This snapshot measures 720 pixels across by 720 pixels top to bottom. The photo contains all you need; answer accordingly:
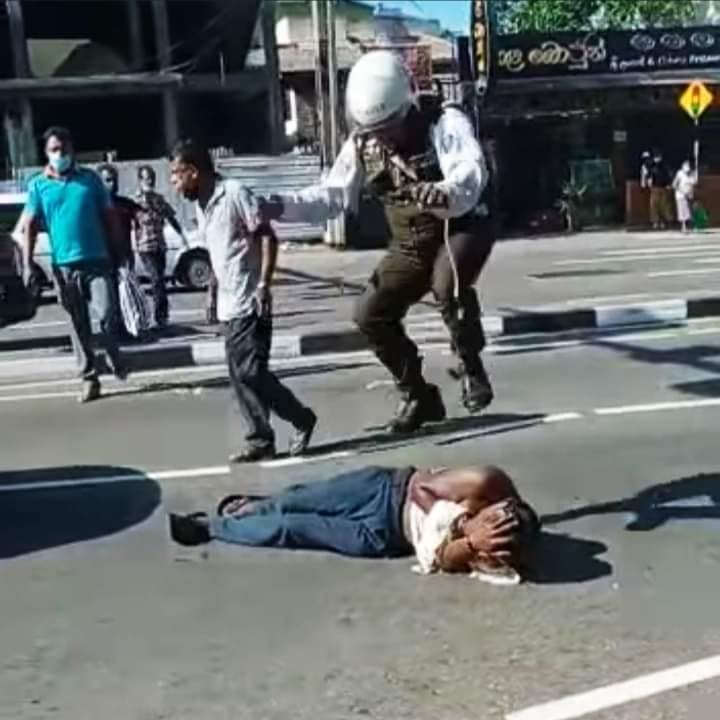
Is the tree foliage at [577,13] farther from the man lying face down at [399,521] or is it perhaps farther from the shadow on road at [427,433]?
the man lying face down at [399,521]

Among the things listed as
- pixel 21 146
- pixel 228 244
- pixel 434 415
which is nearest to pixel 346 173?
pixel 228 244

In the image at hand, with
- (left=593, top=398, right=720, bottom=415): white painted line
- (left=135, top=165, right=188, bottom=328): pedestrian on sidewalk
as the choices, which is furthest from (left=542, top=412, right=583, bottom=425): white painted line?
(left=135, top=165, right=188, bottom=328): pedestrian on sidewalk

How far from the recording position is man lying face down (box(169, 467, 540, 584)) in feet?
17.2

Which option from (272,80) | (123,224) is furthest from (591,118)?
(123,224)

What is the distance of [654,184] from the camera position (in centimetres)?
3139

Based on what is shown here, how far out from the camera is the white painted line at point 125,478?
23.6 feet

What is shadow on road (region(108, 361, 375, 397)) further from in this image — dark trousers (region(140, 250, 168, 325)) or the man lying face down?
the man lying face down

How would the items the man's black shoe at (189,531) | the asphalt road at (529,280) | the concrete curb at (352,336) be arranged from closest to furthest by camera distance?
the man's black shoe at (189,531), the concrete curb at (352,336), the asphalt road at (529,280)

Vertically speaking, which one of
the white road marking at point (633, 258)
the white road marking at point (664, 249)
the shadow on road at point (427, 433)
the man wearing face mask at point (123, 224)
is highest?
the man wearing face mask at point (123, 224)

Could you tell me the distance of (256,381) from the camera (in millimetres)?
7414

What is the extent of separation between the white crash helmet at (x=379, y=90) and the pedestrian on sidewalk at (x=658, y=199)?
25398 millimetres

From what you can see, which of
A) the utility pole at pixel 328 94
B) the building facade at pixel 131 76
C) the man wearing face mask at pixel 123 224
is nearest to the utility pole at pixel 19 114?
the building facade at pixel 131 76

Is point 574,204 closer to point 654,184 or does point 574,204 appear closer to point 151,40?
point 654,184

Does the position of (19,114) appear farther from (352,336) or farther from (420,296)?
(420,296)
